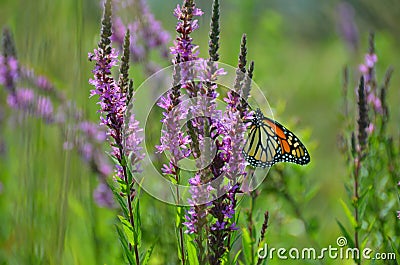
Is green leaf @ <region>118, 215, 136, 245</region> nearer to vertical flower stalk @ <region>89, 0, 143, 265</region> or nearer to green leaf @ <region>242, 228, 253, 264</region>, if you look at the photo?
vertical flower stalk @ <region>89, 0, 143, 265</region>

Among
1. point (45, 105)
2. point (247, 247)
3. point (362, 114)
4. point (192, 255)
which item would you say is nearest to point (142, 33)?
point (45, 105)

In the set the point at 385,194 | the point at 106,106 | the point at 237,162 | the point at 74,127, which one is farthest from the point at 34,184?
the point at 385,194

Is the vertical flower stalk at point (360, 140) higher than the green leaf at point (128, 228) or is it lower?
higher

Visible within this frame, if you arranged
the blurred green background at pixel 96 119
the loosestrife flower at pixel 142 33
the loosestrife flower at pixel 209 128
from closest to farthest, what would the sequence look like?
the loosestrife flower at pixel 209 128
the blurred green background at pixel 96 119
the loosestrife flower at pixel 142 33

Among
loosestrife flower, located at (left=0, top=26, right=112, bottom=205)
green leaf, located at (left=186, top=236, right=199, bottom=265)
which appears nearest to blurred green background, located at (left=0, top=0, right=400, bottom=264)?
loosestrife flower, located at (left=0, top=26, right=112, bottom=205)

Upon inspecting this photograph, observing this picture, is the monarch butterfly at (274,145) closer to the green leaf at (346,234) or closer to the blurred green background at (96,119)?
the blurred green background at (96,119)

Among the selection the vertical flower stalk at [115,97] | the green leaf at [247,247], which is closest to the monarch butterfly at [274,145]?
A: the green leaf at [247,247]
